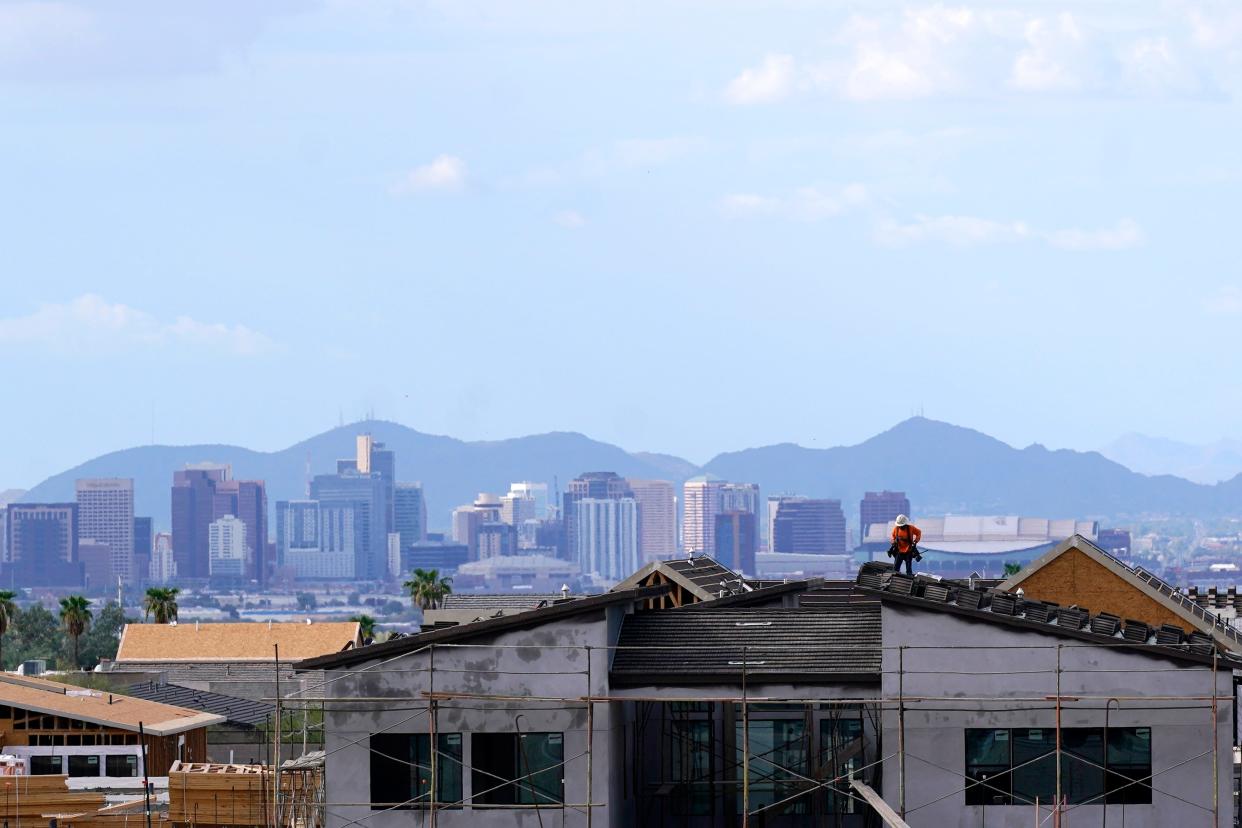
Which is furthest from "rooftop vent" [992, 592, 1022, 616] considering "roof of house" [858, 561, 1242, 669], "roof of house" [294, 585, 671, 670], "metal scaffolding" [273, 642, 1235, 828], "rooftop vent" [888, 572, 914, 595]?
"roof of house" [294, 585, 671, 670]

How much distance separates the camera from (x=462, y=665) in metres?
33.9

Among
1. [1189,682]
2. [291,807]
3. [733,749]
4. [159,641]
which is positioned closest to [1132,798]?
[1189,682]

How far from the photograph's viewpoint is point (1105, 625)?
1371 inches

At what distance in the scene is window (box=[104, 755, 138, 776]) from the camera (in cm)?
6762

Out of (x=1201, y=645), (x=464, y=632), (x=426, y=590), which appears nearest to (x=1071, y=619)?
(x=1201, y=645)

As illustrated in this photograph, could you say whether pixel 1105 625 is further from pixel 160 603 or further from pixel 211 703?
pixel 160 603

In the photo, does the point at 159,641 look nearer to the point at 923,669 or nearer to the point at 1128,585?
the point at 1128,585

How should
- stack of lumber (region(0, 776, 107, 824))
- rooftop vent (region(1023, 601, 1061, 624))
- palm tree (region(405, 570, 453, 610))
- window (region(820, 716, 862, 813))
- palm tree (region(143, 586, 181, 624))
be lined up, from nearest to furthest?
1. rooftop vent (region(1023, 601, 1061, 624))
2. window (region(820, 716, 862, 813))
3. stack of lumber (region(0, 776, 107, 824))
4. palm tree (region(405, 570, 453, 610))
5. palm tree (region(143, 586, 181, 624))

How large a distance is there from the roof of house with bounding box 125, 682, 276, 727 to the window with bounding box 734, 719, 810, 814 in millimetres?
43694

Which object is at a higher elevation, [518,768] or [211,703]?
[518,768]

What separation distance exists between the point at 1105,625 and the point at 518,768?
916cm

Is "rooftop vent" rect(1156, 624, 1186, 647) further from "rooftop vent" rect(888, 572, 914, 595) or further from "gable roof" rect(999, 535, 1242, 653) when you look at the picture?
"gable roof" rect(999, 535, 1242, 653)

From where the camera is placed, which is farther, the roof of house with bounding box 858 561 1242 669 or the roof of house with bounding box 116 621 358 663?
the roof of house with bounding box 116 621 358 663

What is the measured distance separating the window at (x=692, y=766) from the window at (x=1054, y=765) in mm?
5054
